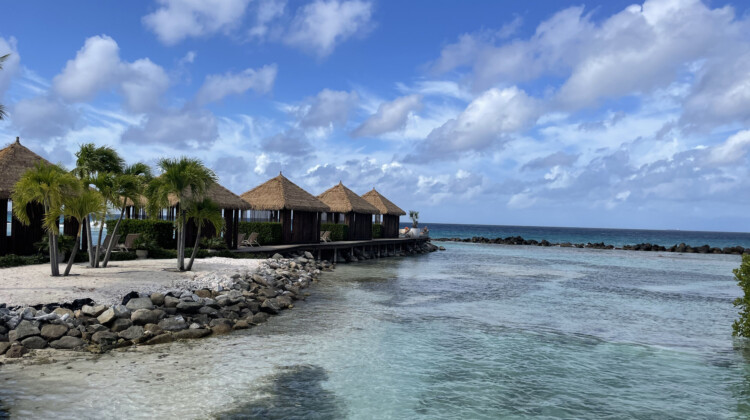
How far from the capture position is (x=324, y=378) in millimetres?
8359

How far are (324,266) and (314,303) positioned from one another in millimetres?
9733

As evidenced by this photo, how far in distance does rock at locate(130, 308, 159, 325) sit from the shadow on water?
3773 mm

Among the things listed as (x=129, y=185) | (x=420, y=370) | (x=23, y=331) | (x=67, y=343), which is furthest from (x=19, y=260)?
(x=420, y=370)

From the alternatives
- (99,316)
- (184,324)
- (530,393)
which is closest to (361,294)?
(184,324)

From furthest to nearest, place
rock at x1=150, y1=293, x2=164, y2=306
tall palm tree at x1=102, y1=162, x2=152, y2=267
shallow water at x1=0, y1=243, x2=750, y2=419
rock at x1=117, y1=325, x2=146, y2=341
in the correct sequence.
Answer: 1. tall palm tree at x1=102, y1=162, x2=152, y2=267
2. rock at x1=150, y1=293, x2=164, y2=306
3. rock at x1=117, y1=325, x2=146, y2=341
4. shallow water at x1=0, y1=243, x2=750, y2=419

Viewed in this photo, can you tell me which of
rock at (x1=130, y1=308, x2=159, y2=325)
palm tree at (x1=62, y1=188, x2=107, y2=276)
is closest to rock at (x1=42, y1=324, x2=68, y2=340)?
rock at (x1=130, y1=308, x2=159, y2=325)

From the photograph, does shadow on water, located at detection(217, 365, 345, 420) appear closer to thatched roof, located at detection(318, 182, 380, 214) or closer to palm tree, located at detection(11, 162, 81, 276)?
palm tree, located at detection(11, 162, 81, 276)

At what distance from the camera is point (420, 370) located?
8984 millimetres

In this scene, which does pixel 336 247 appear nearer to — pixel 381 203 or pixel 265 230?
pixel 265 230

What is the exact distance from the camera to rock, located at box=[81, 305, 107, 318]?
34.1 feet

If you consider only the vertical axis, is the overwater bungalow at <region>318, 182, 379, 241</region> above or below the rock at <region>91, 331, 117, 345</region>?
above

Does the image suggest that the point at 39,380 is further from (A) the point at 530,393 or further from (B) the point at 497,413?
(A) the point at 530,393

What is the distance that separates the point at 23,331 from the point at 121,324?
5.23 ft

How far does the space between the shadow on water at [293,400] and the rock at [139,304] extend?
4260 mm
